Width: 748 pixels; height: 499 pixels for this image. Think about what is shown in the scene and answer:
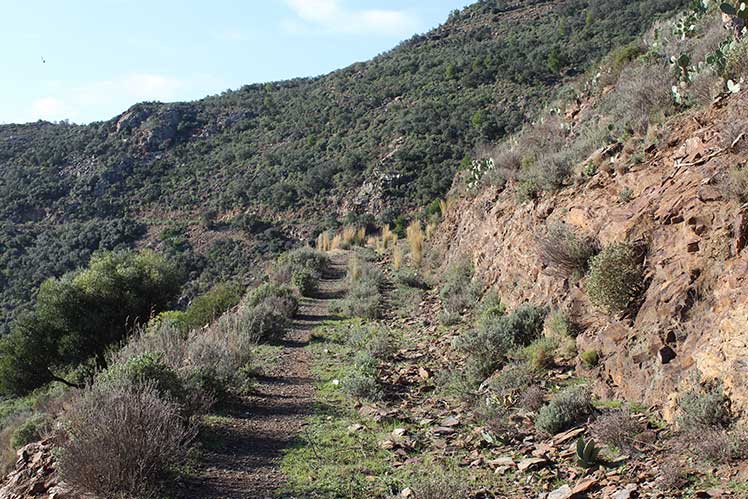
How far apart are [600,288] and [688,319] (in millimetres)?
1174

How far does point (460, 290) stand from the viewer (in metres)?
12.2

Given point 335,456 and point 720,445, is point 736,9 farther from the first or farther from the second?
point 335,456

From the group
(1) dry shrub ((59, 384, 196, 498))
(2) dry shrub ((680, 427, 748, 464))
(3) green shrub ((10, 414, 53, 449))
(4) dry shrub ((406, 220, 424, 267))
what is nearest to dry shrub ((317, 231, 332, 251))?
(4) dry shrub ((406, 220, 424, 267))

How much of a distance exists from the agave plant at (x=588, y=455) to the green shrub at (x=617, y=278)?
197cm

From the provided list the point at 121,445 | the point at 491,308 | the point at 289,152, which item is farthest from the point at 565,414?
the point at 289,152

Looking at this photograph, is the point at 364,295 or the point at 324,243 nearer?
the point at 364,295

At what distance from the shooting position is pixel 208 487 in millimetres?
5125

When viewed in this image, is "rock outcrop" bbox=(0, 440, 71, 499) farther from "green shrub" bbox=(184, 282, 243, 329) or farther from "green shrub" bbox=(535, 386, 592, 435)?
"green shrub" bbox=(184, 282, 243, 329)

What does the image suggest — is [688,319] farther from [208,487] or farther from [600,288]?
[208,487]

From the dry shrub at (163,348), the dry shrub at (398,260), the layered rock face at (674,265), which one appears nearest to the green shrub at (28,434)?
the dry shrub at (163,348)

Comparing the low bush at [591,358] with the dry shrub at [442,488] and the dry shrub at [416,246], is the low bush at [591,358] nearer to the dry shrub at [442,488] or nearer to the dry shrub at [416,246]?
the dry shrub at [442,488]

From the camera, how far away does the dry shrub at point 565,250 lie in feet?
24.2

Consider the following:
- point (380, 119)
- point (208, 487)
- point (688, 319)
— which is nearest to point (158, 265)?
point (208, 487)

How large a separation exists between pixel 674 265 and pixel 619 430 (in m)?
1.94
